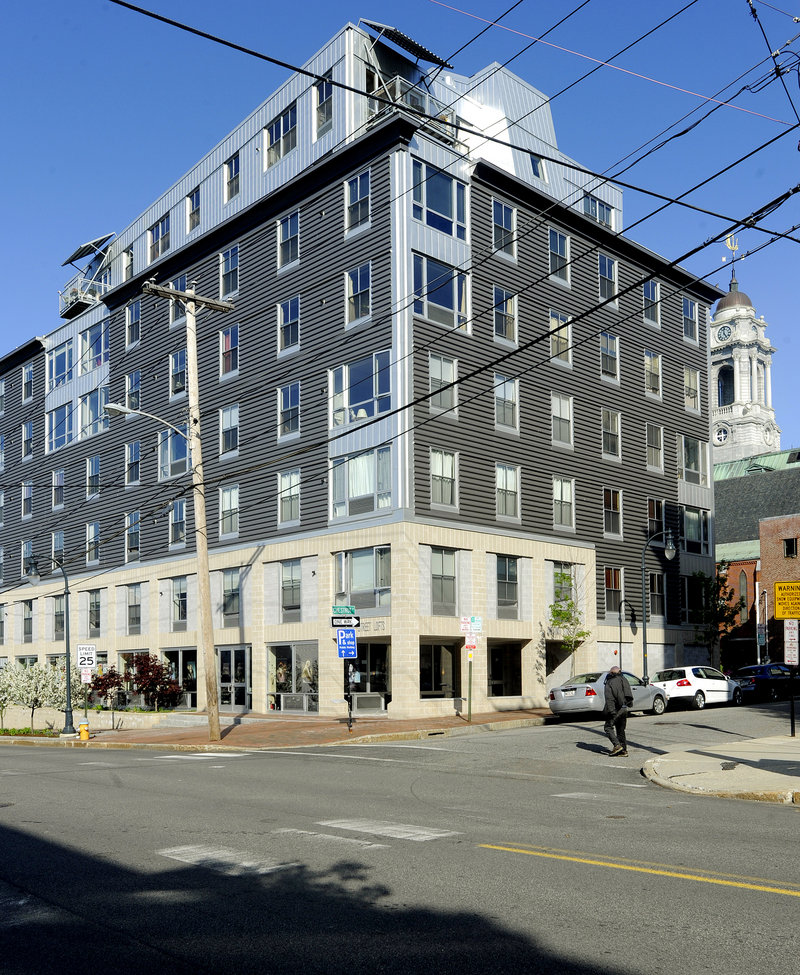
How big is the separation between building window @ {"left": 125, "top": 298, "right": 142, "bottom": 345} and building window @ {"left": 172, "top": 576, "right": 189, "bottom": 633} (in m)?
12.1

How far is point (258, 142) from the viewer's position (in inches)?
1622

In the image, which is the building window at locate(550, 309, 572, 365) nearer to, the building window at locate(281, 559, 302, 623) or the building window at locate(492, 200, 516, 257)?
the building window at locate(492, 200, 516, 257)

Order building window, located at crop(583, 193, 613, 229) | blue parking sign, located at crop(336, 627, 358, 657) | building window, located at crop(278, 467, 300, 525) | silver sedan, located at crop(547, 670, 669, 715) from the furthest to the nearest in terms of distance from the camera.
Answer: building window, located at crop(583, 193, 613, 229) → building window, located at crop(278, 467, 300, 525) → silver sedan, located at crop(547, 670, 669, 715) → blue parking sign, located at crop(336, 627, 358, 657)

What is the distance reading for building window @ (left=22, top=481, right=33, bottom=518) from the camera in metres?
58.8

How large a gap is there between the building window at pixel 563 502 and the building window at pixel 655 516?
605 centimetres

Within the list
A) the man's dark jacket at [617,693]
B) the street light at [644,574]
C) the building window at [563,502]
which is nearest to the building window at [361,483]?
the building window at [563,502]

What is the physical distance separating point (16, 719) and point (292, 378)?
21466 mm

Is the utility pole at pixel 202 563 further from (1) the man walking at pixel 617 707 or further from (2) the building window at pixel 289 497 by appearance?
(1) the man walking at pixel 617 707

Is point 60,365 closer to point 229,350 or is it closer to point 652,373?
point 229,350

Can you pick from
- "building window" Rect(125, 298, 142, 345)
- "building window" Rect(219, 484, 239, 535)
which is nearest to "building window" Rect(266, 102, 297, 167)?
"building window" Rect(125, 298, 142, 345)

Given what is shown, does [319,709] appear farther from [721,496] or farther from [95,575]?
[721,496]

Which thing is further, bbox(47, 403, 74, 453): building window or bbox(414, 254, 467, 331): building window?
bbox(47, 403, 74, 453): building window

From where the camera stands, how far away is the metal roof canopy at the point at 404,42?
119 ft

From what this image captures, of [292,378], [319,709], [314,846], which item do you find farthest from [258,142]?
[314,846]
